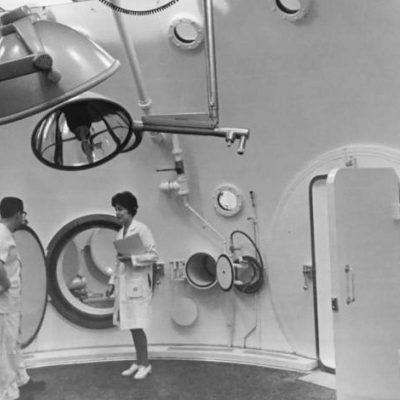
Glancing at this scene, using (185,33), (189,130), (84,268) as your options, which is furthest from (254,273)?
(189,130)

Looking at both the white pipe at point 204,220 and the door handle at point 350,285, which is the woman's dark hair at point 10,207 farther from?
the door handle at point 350,285

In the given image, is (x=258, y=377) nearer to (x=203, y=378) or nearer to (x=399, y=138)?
(x=203, y=378)

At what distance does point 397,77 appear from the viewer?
362 cm

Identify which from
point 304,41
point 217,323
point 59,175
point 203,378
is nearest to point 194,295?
point 217,323

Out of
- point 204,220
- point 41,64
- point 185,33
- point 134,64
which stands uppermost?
point 185,33

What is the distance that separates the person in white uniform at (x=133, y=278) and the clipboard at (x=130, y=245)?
1cm

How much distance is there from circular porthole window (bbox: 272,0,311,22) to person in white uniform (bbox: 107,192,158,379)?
190 centimetres

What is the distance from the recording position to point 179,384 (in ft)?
12.4

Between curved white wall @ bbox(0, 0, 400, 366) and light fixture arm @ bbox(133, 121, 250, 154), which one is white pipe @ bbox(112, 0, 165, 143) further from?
light fixture arm @ bbox(133, 121, 250, 154)

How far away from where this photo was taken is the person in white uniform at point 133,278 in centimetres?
374

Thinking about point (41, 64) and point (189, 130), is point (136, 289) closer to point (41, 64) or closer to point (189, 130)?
point (189, 130)

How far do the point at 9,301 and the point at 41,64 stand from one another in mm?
2749

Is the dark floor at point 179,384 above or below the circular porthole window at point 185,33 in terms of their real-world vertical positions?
below

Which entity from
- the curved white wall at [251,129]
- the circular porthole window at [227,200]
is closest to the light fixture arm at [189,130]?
the curved white wall at [251,129]
